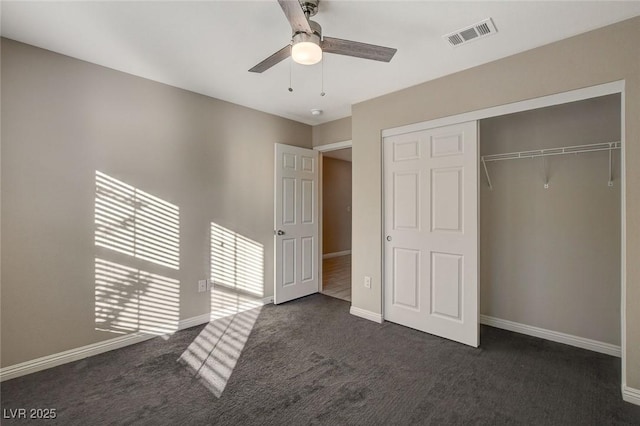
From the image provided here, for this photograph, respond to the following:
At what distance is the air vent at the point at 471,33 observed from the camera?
2.04m

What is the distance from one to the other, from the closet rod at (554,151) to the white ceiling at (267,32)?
1.00 metres

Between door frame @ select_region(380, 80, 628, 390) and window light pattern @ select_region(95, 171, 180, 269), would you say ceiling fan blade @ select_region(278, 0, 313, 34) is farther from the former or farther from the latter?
Result: window light pattern @ select_region(95, 171, 180, 269)

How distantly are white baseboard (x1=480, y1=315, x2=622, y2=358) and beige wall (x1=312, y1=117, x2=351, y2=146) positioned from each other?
2.85m

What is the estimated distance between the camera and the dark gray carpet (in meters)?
1.84

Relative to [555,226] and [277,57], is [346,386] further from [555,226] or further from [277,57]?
[555,226]

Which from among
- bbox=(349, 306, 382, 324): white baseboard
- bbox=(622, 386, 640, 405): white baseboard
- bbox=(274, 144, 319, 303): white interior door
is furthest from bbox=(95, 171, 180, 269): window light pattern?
bbox=(622, 386, 640, 405): white baseboard

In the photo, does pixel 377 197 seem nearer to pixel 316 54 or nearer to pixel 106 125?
pixel 316 54

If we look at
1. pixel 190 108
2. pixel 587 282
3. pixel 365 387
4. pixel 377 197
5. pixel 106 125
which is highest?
pixel 190 108

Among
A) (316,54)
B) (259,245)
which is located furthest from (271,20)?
(259,245)

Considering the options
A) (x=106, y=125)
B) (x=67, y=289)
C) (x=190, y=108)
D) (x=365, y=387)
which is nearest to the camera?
(x=365, y=387)

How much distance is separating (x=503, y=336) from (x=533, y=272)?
2.35 ft

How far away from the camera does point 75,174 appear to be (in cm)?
248

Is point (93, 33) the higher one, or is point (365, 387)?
point (93, 33)

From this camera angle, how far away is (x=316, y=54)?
5.54ft
